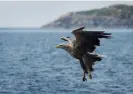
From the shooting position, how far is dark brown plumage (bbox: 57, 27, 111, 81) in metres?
6.99

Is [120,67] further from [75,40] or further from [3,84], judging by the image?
[75,40]

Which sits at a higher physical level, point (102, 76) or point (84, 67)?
point (84, 67)

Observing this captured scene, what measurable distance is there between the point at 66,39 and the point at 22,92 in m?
52.7

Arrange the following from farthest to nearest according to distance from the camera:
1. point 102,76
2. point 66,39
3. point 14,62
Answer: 1. point 14,62
2. point 102,76
3. point 66,39

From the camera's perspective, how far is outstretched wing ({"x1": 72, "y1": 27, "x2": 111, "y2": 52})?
23.2ft

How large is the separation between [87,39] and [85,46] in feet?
0.42

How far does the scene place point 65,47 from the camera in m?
7.12

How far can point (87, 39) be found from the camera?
7211 mm

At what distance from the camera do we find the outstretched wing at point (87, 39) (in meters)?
7.07

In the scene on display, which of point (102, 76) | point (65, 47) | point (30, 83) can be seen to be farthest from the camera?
point (102, 76)

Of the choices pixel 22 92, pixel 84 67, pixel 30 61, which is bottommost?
pixel 30 61

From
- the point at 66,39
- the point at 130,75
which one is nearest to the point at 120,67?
the point at 130,75

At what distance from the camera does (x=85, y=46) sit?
23.5 feet

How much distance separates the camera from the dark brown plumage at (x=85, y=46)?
6.99 metres
